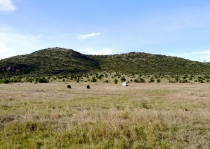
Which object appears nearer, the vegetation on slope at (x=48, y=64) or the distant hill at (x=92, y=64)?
the vegetation on slope at (x=48, y=64)

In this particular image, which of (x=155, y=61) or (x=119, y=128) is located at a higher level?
(x=155, y=61)

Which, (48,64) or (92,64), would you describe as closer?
(48,64)

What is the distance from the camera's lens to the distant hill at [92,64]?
84.1 meters

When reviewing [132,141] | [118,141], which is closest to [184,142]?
[132,141]

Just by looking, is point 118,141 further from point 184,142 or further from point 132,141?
point 184,142

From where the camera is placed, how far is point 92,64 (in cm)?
10756

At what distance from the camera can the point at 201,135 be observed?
822 centimetres

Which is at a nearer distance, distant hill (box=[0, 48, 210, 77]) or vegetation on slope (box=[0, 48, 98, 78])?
vegetation on slope (box=[0, 48, 98, 78])

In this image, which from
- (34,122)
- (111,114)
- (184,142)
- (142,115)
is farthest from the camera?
(111,114)

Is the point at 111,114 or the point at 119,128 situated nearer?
the point at 119,128

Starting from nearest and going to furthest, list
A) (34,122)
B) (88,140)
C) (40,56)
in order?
(88,140) → (34,122) → (40,56)

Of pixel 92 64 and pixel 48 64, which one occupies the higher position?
pixel 92 64

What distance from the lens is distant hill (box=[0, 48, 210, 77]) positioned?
8412 centimetres

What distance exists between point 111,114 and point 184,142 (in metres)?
4.41
